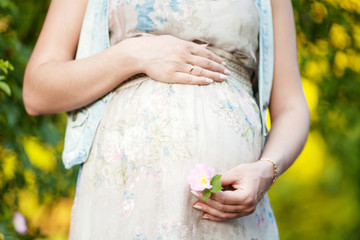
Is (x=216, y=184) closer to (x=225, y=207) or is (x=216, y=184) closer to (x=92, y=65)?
(x=225, y=207)

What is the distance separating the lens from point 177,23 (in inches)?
51.9

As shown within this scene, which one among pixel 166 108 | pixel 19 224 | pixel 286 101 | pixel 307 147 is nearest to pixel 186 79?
pixel 166 108

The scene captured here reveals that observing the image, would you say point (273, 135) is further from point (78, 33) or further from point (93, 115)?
point (78, 33)

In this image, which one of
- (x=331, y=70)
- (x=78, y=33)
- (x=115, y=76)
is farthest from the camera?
(x=331, y=70)

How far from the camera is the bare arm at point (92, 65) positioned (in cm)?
127

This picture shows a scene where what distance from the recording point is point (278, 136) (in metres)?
1.35

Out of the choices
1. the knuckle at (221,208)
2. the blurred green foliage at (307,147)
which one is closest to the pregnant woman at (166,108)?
the knuckle at (221,208)

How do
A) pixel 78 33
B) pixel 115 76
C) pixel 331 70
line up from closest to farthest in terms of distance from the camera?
1. pixel 115 76
2. pixel 78 33
3. pixel 331 70

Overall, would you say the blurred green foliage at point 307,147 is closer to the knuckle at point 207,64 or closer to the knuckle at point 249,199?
the knuckle at point 207,64

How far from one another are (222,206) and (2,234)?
3.38 ft

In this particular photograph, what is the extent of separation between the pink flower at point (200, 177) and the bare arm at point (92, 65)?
285 mm

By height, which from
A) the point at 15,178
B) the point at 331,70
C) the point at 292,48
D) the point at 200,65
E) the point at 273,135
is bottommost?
the point at 331,70

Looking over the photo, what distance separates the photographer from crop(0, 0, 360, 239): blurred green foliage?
85.0 inches

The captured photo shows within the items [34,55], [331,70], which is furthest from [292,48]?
[331,70]
